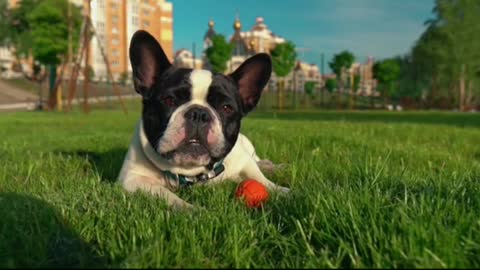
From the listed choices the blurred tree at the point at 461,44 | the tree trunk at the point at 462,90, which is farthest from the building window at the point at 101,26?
the tree trunk at the point at 462,90

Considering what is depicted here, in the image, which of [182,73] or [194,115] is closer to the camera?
[194,115]

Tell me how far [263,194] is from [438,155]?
269cm

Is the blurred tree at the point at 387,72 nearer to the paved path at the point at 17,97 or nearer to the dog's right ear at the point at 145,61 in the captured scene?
the paved path at the point at 17,97

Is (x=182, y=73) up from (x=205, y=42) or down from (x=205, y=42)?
down

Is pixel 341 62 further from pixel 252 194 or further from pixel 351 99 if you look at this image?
pixel 252 194

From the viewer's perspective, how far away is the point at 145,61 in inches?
137

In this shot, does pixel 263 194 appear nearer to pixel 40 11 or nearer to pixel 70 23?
pixel 70 23

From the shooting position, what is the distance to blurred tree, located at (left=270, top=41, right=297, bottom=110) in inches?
1201

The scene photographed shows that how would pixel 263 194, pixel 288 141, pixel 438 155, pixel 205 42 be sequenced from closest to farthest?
1. pixel 263 194
2. pixel 438 155
3. pixel 288 141
4. pixel 205 42

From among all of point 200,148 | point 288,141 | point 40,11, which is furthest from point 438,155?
point 40,11

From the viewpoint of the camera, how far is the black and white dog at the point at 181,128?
3053 millimetres

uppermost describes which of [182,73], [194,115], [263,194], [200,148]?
[182,73]

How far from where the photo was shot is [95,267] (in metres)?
1.43

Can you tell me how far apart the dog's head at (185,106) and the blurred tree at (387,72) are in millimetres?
33087
